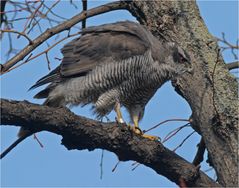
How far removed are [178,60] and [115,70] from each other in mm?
727

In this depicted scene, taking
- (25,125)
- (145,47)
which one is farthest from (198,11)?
(25,125)

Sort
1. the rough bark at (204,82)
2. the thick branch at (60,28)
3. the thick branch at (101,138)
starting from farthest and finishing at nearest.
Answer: the thick branch at (60,28) < the rough bark at (204,82) < the thick branch at (101,138)

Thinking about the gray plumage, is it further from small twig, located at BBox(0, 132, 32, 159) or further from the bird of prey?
small twig, located at BBox(0, 132, 32, 159)

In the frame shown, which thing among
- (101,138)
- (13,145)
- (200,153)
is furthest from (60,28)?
(200,153)

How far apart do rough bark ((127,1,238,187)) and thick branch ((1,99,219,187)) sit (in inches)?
10.2

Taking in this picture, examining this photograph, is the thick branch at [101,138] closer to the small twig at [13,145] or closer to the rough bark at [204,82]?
the rough bark at [204,82]

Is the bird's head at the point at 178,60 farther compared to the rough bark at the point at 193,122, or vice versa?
the bird's head at the point at 178,60

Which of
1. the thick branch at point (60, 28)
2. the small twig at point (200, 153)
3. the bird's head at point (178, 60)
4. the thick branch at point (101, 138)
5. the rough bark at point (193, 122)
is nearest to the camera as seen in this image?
the thick branch at point (101, 138)

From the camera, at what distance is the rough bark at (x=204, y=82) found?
435 cm

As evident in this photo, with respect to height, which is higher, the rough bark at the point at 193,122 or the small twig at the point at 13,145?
the rough bark at the point at 193,122

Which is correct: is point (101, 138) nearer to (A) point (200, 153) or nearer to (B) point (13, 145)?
(B) point (13, 145)

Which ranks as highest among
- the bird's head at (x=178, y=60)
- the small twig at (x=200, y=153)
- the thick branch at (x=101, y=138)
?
the bird's head at (x=178, y=60)

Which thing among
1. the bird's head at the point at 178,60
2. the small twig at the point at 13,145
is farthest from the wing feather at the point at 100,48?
the small twig at the point at 13,145

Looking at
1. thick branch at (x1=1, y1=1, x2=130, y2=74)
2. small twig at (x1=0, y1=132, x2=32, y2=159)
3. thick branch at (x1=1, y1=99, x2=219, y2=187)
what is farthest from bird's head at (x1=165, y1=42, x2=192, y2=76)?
small twig at (x1=0, y1=132, x2=32, y2=159)
